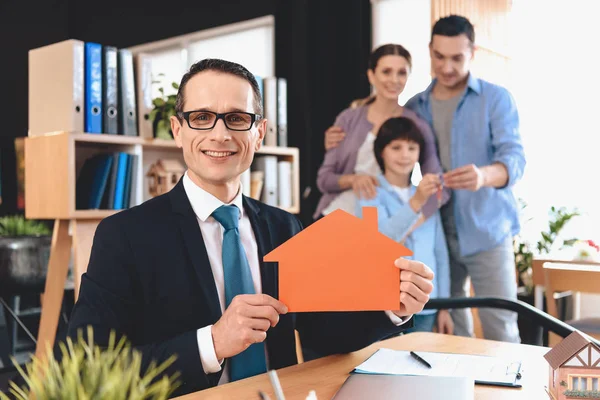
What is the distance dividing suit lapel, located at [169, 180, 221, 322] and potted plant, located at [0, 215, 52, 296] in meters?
2.12

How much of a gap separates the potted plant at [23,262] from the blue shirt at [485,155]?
2.14m

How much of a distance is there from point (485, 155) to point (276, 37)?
3054 mm

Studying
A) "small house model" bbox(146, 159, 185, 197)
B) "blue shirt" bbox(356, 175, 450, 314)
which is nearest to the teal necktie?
"blue shirt" bbox(356, 175, 450, 314)

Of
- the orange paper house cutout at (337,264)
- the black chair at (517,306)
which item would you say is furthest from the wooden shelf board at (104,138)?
the orange paper house cutout at (337,264)

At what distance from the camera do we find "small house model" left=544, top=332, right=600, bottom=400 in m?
0.98

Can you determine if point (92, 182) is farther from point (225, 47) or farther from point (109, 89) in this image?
point (225, 47)

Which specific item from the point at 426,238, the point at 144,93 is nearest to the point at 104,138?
the point at 144,93

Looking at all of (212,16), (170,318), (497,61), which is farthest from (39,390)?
(212,16)

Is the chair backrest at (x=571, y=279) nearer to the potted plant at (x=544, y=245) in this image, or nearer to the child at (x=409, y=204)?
the child at (x=409, y=204)

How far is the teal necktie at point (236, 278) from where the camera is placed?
138cm

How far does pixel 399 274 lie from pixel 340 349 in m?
0.36

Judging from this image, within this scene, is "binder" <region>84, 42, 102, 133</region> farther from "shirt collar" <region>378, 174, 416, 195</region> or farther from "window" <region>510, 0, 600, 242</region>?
"window" <region>510, 0, 600, 242</region>

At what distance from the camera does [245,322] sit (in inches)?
45.4

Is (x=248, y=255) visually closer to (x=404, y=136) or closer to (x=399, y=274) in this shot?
(x=399, y=274)
